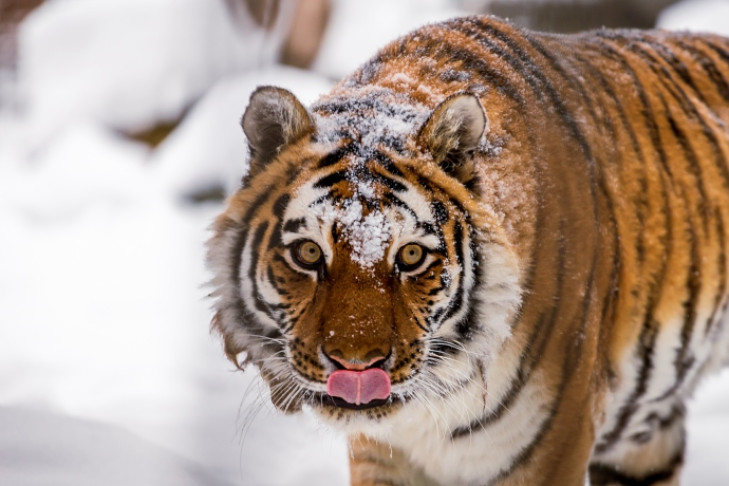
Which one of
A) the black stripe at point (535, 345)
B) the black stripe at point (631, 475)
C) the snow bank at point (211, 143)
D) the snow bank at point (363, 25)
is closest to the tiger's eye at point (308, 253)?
the black stripe at point (535, 345)

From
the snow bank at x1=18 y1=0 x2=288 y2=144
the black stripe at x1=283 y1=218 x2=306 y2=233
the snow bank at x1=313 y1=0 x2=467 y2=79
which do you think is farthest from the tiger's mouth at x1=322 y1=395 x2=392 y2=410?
the snow bank at x1=313 y1=0 x2=467 y2=79

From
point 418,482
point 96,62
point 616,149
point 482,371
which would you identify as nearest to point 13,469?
point 418,482

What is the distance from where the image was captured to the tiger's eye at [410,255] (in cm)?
130

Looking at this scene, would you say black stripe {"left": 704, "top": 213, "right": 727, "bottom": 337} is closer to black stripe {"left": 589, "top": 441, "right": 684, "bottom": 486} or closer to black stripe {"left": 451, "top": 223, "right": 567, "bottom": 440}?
black stripe {"left": 589, "top": 441, "right": 684, "bottom": 486}

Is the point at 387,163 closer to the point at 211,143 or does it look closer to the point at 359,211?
the point at 359,211

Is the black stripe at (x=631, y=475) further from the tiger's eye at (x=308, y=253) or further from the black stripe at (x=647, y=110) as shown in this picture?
the tiger's eye at (x=308, y=253)

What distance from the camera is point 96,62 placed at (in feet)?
13.4

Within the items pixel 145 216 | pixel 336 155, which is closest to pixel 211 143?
pixel 145 216

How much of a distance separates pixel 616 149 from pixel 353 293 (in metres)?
0.74

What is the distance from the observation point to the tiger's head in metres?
1.28

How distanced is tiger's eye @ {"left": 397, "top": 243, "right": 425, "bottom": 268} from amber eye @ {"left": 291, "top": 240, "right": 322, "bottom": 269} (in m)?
0.13

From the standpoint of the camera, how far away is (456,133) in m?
1.36

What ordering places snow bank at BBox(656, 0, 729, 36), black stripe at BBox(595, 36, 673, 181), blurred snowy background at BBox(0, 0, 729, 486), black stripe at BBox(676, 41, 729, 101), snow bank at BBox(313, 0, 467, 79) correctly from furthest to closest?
snow bank at BBox(656, 0, 729, 36) → snow bank at BBox(313, 0, 467, 79) → blurred snowy background at BBox(0, 0, 729, 486) → black stripe at BBox(676, 41, 729, 101) → black stripe at BBox(595, 36, 673, 181)

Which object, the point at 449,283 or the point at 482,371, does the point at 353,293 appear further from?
the point at 482,371
